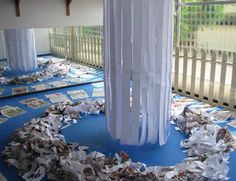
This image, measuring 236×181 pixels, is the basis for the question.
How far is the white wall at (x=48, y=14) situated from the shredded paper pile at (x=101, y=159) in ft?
6.35

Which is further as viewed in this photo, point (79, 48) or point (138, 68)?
point (79, 48)

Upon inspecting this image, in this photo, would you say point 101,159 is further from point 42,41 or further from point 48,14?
point 42,41

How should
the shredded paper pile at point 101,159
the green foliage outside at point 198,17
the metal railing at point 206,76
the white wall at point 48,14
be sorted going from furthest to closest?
the green foliage outside at point 198,17 → the white wall at point 48,14 → the metal railing at point 206,76 → the shredded paper pile at point 101,159

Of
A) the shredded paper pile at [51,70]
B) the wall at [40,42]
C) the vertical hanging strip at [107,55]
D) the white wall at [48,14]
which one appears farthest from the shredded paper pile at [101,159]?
the shredded paper pile at [51,70]

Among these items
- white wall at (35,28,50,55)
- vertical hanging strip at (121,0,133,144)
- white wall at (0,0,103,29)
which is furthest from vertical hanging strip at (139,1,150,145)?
white wall at (35,28,50,55)

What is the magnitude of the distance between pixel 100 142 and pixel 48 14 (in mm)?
2708

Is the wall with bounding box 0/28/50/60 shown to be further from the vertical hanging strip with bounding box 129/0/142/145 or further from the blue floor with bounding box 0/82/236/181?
the vertical hanging strip with bounding box 129/0/142/145

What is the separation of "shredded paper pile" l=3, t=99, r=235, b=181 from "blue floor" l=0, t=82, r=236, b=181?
0.08 metres

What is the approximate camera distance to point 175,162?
262cm

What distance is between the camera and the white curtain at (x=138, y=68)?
2.52 metres

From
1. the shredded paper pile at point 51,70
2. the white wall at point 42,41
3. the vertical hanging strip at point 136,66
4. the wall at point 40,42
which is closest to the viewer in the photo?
the vertical hanging strip at point 136,66

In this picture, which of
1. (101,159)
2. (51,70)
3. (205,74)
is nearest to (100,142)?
(101,159)

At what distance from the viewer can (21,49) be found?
577 cm

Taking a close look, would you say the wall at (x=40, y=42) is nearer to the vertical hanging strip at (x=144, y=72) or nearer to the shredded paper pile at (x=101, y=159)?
the shredded paper pile at (x=101, y=159)
